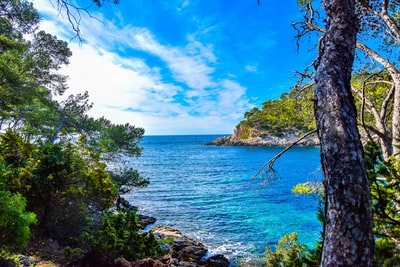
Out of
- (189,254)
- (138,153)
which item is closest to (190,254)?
(189,254)

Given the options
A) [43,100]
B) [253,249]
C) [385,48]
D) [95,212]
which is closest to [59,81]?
[43,100]

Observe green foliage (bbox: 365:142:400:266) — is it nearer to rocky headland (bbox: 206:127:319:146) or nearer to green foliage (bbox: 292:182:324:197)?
green foliage (bbox: 292:182:324:197)

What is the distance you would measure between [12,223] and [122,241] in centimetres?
291

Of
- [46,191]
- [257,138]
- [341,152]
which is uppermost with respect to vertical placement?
[257,138]

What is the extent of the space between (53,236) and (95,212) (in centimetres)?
140

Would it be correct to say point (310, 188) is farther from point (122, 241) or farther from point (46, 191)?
point (46, 191)

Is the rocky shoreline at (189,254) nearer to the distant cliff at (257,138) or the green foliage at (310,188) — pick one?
the green foliage at (310,188)

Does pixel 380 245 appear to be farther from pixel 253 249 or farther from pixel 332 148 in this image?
pixel 253 249

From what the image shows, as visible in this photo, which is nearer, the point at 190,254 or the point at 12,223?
the point at 12,223

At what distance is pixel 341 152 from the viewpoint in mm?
1825

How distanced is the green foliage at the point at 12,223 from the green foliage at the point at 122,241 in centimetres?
229

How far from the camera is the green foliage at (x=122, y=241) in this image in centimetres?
642

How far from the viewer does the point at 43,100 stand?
1461 cm

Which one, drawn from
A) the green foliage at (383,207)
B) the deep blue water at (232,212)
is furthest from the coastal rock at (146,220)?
the green foliage at (383,207)
